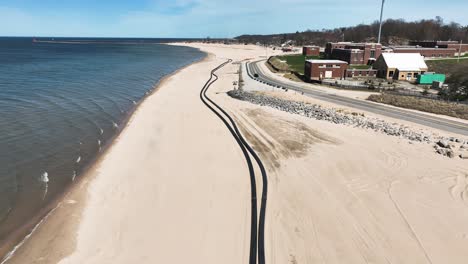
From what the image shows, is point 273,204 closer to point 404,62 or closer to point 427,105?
point 427,105

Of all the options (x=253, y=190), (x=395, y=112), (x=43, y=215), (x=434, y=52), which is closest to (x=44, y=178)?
(x=43, y=215)

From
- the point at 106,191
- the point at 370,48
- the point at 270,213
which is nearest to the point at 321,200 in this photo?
the point at 270,213

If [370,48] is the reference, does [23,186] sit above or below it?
below

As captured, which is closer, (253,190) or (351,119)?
(253,190)

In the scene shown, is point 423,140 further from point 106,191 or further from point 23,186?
point 23,186

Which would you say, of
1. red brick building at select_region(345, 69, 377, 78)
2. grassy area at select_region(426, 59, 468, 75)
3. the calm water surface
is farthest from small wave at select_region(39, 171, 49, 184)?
grassy area at select_region(426, 59, 468, 75)

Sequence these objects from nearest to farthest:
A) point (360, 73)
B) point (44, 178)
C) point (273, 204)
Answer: point (273, 204) < point (44, 178) < point (360, 73)
